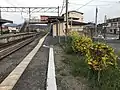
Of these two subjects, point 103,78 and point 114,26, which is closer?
point 103,78

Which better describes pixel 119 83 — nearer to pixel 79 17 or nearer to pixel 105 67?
pixel 105 67

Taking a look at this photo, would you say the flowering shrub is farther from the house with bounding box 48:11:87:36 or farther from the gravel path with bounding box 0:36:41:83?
the house with bounding box 48:11:87:36

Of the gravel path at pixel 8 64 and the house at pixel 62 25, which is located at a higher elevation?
the house at pixel 62 25

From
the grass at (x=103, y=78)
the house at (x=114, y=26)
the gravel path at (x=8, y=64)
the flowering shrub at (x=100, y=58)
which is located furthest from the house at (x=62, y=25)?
the flowering shrub at (x=100, y=58)

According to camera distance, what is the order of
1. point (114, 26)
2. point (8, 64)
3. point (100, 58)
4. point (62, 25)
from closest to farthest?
point (100, 58) < point (8, 64) < point (62, 25) < point (114, 26)

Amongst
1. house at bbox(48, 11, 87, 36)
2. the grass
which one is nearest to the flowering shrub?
the grass

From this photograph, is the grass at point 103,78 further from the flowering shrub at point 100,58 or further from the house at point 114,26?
the house at point 114,26

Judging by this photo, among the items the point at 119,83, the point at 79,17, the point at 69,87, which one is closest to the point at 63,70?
the point at 69,87

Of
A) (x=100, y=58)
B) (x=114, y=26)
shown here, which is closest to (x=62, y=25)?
(x=100, y=58)

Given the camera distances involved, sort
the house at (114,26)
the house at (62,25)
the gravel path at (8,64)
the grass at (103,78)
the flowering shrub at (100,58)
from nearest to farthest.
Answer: the grass at (103,78) < the flowering shrub at (100,58) < the gravel path at (8,64) < the house at (62,25) < the house at (114,26)

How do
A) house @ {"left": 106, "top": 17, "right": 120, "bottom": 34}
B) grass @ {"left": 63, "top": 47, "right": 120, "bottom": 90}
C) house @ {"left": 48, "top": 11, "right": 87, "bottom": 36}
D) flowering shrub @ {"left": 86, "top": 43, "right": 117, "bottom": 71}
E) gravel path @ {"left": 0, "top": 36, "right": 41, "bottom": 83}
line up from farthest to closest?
house @ {"left": 106, "top": 17, "right": 120, "bottom": 34} → house @ {"left": 48, "top": 11, "right": 87, "bottom": 36} → gravel path @ {"left": 0, "top": 36, "right": 41, "bottom": 83} → flowering shrub @ {"left": 86, "top": 43, "right": 117, "bottom": 71} → grass @ {"left": 63, "top": 47, "right": 120, "bottom": 90}

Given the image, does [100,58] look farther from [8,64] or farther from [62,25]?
[62,25]

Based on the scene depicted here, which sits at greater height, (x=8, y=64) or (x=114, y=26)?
(x=114, y=26)

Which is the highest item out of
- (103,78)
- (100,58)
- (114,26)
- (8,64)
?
(114,26)
